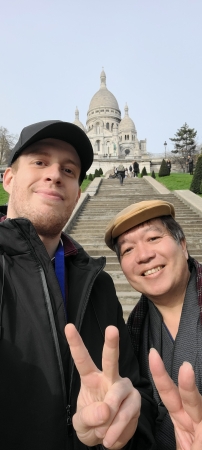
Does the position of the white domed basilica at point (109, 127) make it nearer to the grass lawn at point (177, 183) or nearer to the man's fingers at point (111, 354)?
the grass lawn at point (177, 183)

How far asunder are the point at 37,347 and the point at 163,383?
0.57 meters

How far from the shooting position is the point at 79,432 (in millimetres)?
1238

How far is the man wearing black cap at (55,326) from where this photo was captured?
1.24 meters

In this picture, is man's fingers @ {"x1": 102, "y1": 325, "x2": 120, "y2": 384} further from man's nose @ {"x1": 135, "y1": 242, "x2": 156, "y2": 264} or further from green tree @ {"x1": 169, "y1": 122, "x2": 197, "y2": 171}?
green tree @ {"x1": 169, "y1": 122, "x2": 197, "y2": 171}

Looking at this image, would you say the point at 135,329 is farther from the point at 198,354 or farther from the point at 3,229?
the point at 3,229

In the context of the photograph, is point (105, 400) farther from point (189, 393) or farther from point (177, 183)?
point (177, 183)

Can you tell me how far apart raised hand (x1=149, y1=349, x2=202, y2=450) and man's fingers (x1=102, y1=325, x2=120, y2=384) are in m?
Answer: 0.14

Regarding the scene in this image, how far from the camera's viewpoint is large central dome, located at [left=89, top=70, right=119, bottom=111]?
92438 millimetres

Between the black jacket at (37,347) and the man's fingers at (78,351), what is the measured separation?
0.20 metres

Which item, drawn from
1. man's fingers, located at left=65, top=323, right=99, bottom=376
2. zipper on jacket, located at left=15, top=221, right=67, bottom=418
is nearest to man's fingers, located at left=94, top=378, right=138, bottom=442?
man's fingers, located at left=65, top=323, right=99, bottom=376

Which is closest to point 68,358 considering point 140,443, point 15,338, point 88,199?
point 15,338

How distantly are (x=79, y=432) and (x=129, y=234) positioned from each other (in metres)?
1.26

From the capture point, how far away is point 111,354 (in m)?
1.22

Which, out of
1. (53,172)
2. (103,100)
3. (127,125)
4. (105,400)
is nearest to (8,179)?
(53,172)
